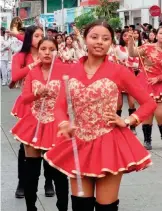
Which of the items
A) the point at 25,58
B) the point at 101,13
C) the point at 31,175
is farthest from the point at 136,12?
the point at 31,175

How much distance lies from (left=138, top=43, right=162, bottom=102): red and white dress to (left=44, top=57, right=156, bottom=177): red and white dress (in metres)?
4.36

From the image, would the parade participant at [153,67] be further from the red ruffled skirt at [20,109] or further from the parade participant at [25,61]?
the red ruffled skirt at [20,109]

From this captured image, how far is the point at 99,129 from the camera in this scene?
4.18m

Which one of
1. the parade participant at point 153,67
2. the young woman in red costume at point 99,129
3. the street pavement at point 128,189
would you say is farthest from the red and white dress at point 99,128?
the parade participant at point 153,67

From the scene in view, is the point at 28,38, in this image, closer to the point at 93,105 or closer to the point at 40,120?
the point at 40,120

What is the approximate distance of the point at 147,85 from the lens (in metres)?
8.73

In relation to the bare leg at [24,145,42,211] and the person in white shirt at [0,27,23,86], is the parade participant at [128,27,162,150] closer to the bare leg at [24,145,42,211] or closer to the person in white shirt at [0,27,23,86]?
the bare leg at [24,145,42,211]

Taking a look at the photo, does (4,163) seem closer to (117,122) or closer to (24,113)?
(24,113)

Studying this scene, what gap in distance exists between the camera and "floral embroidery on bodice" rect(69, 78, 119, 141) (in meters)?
4.17

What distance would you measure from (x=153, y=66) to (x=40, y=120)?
353 centimetres

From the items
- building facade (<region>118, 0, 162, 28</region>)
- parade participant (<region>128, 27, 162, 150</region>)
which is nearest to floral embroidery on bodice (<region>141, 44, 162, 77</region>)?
parade participant (<region>128, 27, 162, 150</region>)

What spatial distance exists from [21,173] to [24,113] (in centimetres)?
70

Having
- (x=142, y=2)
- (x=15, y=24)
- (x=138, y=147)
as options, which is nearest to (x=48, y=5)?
(x=142, y=2)

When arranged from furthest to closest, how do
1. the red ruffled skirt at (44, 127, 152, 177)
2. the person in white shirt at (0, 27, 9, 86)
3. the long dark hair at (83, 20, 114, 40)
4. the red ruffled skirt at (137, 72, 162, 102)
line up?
the person in white shirt at (0, 27, 9, 86) → the red ruffled skirt at (137, 72, 162, 102) → the long dark hair at (83, 20, 114, 40) → the red ruffled skirt at (44, 127, 152, 177)
